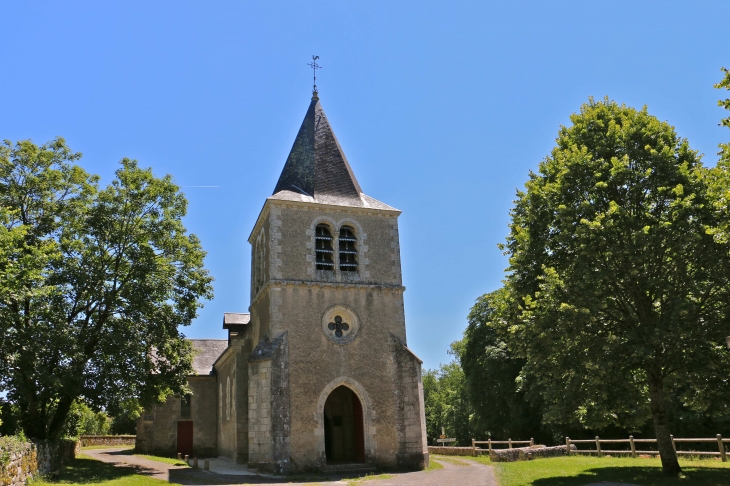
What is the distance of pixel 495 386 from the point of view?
111ft

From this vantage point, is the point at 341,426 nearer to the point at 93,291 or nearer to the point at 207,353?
the point at 93,291

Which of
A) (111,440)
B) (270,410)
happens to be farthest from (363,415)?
(111,440)

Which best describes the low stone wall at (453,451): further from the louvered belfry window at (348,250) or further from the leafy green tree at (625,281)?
the leafy green tree at (625,281)

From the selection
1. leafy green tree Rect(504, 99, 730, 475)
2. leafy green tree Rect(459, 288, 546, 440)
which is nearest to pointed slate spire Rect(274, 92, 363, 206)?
leafy green tree Rect(504, 99, 730, 475)

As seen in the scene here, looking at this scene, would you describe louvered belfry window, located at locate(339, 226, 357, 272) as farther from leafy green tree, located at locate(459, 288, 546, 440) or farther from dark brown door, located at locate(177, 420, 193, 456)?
dark brown door, located at locate(177, 420, 193, 456)

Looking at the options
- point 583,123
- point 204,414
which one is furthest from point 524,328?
point 204,414

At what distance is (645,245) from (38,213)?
20.9 metres

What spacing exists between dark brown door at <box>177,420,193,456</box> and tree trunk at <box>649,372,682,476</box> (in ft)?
85.0

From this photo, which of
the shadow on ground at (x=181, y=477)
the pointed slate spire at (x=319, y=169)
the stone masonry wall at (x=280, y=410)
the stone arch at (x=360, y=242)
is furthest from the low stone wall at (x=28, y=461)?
the pointed slate spire at (x=319, y=169)

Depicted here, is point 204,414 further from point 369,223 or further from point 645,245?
point 645,245

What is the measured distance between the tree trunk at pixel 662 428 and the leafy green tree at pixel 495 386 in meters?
14.8

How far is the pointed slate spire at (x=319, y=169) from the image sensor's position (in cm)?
2375

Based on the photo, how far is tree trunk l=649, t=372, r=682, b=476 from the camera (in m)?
14.3

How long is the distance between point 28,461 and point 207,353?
21094 millimetres
